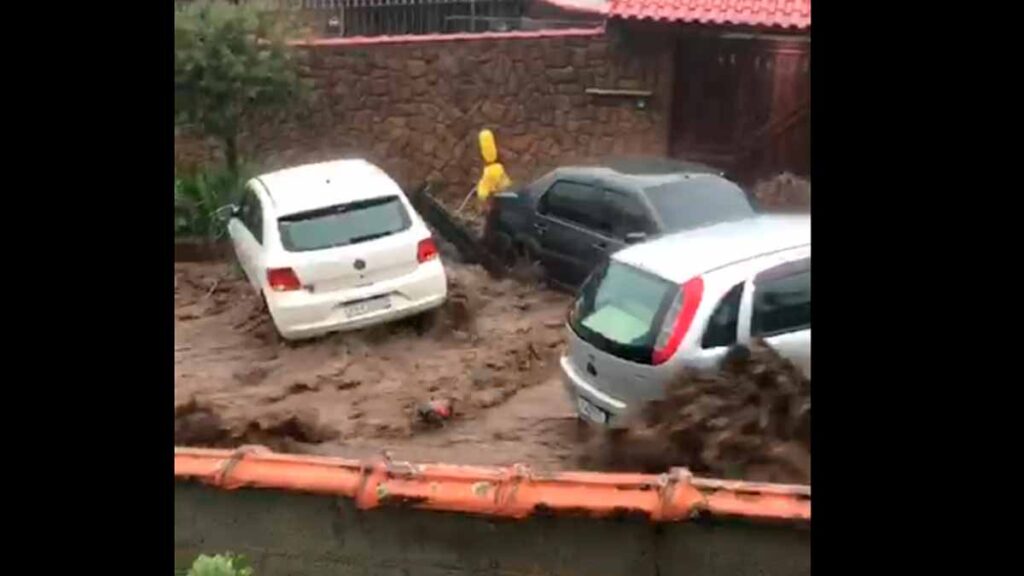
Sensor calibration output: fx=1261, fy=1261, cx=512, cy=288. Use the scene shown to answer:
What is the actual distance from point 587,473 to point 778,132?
0.61m

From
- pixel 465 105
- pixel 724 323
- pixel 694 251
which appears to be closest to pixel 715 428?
pixel 724 323

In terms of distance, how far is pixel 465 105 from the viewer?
2.20 meters

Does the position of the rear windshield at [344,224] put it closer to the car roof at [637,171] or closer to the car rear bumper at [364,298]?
the car rear bumper at [364,298]

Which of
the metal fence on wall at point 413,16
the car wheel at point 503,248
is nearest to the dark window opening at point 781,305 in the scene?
the car wheel at point 503,248

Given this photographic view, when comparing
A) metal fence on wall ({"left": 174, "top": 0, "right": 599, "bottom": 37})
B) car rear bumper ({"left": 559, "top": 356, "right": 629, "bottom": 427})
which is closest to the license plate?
car rear bumper ({"left": 559, "top": 356, "right": 629, "bottom": 427})

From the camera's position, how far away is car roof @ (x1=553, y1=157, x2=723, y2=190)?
2094 mm

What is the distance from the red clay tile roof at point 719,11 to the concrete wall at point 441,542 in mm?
774

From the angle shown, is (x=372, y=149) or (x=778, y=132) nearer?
(x=778, y=132)

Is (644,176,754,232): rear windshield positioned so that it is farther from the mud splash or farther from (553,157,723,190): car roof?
the mud splash

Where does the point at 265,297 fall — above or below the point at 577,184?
below
